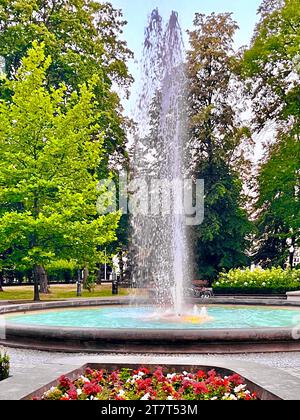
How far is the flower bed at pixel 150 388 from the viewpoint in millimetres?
6359

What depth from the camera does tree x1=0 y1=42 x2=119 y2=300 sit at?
2453 cm

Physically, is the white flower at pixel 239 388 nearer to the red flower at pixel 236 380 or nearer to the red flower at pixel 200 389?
the red flower at pixel 236 380

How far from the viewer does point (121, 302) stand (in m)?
20.7

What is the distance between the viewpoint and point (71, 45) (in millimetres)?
36656

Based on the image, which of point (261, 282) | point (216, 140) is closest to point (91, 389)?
point (261, 282)

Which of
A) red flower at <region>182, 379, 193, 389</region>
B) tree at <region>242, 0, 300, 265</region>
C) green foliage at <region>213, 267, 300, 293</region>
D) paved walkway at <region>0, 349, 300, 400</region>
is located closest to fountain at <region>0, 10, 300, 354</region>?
paved walkway at <region>0, 349, 300, 400</region>

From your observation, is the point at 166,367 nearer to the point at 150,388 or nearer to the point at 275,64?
the point at 150,388

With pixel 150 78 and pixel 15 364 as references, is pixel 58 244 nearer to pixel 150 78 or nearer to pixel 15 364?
pixel 150 78

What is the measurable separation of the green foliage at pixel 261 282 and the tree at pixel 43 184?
7466mm

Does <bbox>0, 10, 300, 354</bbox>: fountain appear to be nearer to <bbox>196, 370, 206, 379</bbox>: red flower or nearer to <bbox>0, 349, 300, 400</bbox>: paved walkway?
<bbox>0, 349, 300, 400</bbox>: paved walkway

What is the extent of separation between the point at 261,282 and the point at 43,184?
41.2ft

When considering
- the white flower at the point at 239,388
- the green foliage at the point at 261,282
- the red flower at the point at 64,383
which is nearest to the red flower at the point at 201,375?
the white flower at the point at 239,388
